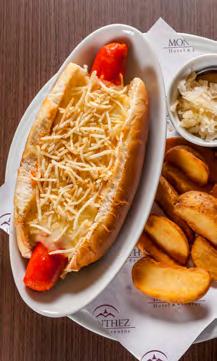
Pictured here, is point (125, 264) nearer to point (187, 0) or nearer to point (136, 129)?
point (136, 129)

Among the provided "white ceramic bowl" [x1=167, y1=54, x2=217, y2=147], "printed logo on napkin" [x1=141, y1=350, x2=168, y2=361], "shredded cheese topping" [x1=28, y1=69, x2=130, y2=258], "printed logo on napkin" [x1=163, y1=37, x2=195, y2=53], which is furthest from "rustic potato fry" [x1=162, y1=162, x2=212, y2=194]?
Answer: "printed logo on napkin" [x1=141, y1=350, x2=168, y2=361]

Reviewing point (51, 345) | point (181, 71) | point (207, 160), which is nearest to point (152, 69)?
point (181, 71)

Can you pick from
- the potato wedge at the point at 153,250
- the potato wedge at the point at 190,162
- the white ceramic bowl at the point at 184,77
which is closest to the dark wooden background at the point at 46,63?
the white ceramic bowl at the point at 184,77

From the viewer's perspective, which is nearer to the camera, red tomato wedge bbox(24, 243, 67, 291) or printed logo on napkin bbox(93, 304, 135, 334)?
red tomato wedge bbox(24, 243, 67, 291)

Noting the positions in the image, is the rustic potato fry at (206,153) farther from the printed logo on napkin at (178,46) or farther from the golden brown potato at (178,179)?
the printed logo on napkin at (178,46)

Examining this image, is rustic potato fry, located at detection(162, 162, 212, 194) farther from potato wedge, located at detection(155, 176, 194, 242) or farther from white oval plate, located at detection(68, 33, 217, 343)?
white oval plate, located at detection(68, 33, 217, 343)

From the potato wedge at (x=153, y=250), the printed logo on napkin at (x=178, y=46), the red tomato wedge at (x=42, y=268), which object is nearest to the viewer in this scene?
the red tomato wedge at (x=42, y=268)
